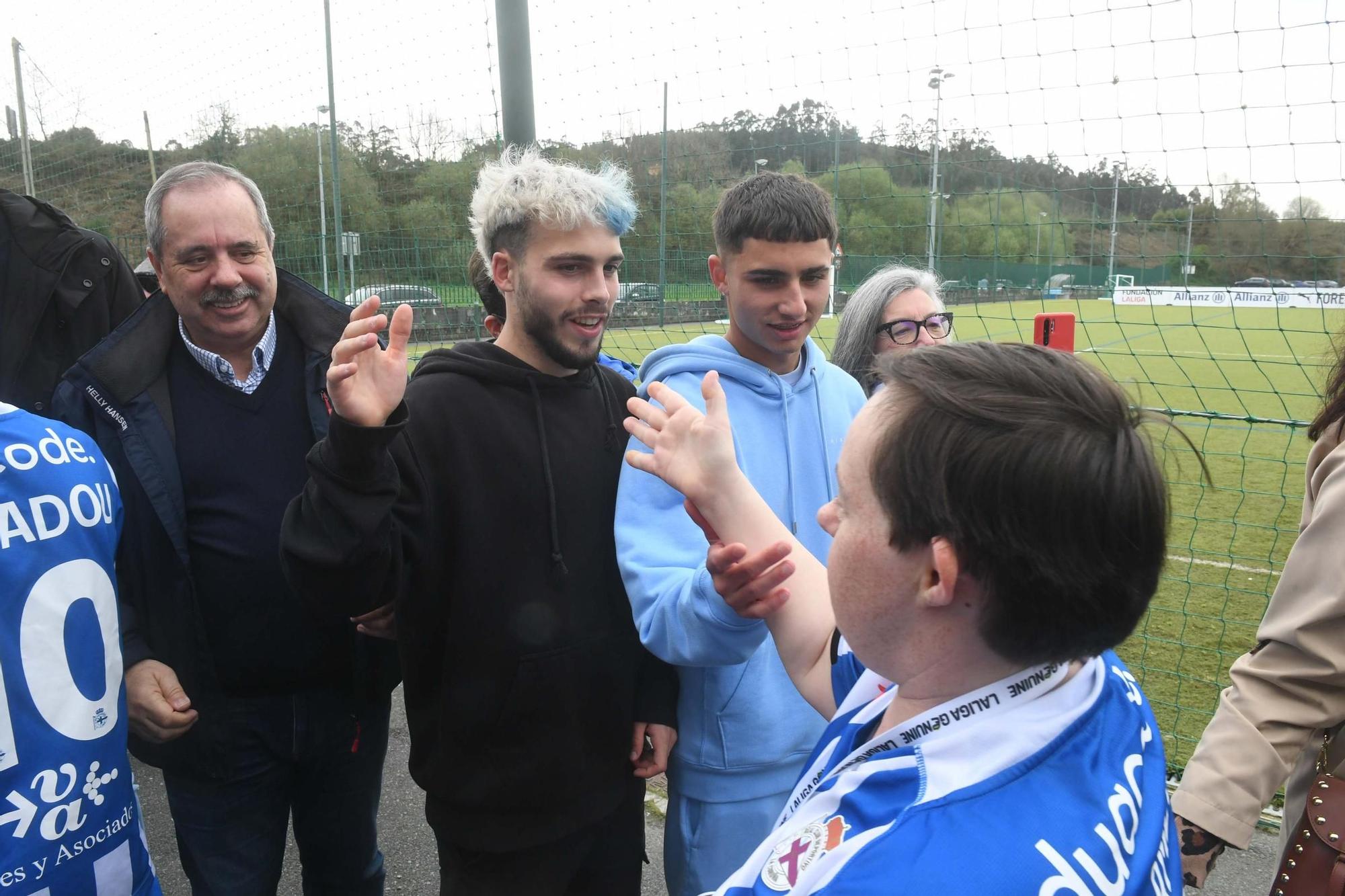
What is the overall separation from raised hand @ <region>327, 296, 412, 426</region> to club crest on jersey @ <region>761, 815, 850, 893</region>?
1012mm

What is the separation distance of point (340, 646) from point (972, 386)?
5.71 ft

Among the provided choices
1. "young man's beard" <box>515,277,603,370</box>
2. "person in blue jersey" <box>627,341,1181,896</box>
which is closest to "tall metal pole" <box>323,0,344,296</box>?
"young man's beard" <box>515,277,603,370</box>

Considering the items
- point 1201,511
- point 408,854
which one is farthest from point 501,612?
point 1201,511

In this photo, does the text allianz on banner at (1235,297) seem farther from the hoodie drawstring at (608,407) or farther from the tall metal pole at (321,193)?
the tall metal pole at (321,193)

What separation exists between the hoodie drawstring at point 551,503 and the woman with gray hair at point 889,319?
140 cm

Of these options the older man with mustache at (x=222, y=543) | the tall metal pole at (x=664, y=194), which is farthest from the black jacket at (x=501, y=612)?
the tall metal pole at (x=664, y=194)

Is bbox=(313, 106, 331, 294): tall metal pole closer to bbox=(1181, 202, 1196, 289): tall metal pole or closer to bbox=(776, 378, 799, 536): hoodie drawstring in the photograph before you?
bbox=(776, 378, 799, 536): hoodie drawstring

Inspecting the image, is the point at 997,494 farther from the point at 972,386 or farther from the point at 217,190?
the point at 217,190

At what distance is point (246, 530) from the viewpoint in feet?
6.48

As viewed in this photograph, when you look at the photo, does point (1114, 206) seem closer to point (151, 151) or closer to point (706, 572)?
point (706, 572)

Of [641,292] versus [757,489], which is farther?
[641,292]

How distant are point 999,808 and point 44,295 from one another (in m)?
3.19

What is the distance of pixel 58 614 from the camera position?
144 centimetres

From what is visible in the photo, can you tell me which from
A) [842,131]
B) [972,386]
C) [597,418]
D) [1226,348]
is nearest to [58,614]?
[597,418]
